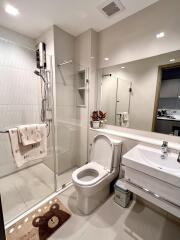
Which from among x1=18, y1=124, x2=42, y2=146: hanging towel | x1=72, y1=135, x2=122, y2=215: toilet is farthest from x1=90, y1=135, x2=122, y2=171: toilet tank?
x1=18, y1=124, x2=42, y2=146: hanging towel

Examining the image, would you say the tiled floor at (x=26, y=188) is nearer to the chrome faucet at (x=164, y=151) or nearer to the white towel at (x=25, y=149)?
the white towel at (x=25, y=149)

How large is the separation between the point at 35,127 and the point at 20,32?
1686 mm

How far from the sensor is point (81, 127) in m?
2.41

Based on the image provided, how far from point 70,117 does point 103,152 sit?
92cm

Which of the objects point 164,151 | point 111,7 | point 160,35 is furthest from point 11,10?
point 164,151

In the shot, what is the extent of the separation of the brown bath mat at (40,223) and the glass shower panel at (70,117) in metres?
0.45

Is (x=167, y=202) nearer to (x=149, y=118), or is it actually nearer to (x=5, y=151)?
(x=149, y=118)

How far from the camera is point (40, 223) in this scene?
1.43 meters

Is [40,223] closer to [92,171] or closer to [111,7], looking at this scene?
[92,171]

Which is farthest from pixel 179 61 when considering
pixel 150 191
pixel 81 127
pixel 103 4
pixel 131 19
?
pixel 81 127

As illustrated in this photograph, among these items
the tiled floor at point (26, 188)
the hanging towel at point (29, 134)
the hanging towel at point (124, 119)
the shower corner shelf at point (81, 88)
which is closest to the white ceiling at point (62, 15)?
the shower corner shelf at point (81, 88)

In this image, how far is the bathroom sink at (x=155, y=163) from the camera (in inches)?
38.9

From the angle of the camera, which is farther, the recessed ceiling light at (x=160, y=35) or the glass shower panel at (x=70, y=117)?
the glass shower panel at (x=70, y=117)

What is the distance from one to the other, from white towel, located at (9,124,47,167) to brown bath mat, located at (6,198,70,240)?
0.63 meters
